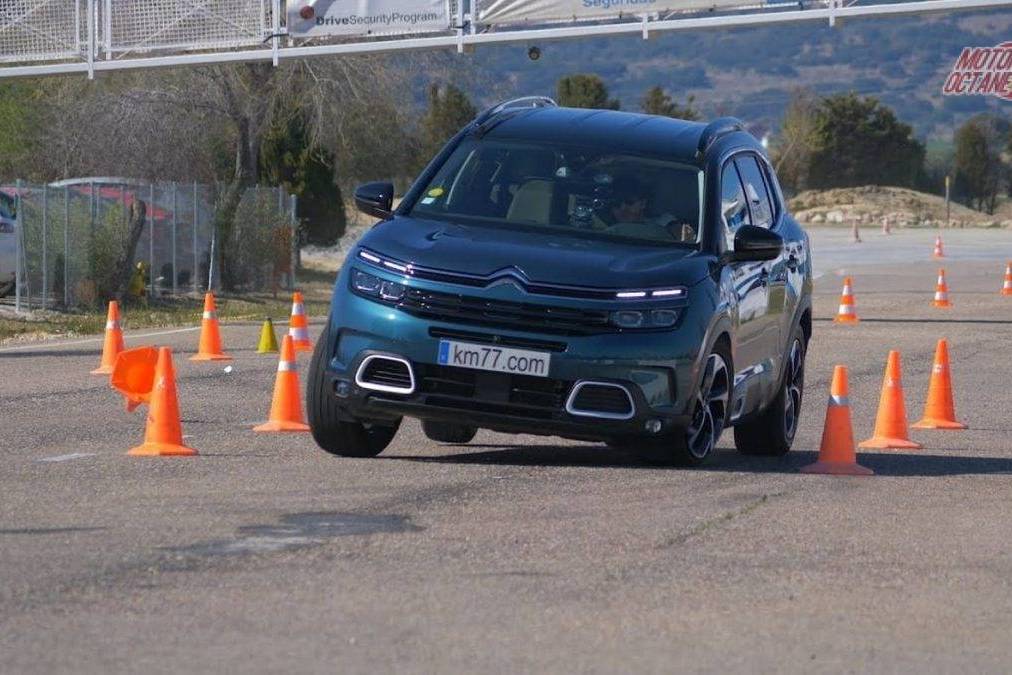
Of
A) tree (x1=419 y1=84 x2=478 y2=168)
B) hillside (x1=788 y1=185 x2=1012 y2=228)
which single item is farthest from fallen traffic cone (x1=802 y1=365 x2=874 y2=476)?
hillside (x1=788 y1=185 x2=1012 y2=228)

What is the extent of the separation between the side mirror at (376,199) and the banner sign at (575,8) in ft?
53.6

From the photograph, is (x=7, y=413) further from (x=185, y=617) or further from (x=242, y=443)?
(x=185, y=617)

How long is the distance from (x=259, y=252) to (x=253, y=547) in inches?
975

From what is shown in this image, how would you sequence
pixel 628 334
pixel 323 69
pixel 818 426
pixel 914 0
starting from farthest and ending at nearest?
pixel 323 69 < pixel 914 0 < pixel 818 426 < pixel 628 334

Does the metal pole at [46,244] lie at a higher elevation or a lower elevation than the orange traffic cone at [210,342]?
higher

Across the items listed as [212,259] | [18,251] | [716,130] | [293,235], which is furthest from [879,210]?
[716,130]

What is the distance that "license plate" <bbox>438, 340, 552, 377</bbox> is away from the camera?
31.3ft

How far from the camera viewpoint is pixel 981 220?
8106 cm

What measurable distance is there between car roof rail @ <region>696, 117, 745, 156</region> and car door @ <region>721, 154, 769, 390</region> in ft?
0.54

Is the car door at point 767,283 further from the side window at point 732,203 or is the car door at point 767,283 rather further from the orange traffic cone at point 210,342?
the orange traffic cone at point 210,342

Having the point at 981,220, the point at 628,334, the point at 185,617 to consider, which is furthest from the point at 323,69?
the point at 981,220

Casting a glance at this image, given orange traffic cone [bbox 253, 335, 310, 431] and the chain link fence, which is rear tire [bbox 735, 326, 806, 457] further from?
the chain link fence

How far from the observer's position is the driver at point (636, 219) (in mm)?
10586

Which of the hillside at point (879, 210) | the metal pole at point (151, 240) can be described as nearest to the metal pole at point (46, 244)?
the metal pole at point (151, 240)
